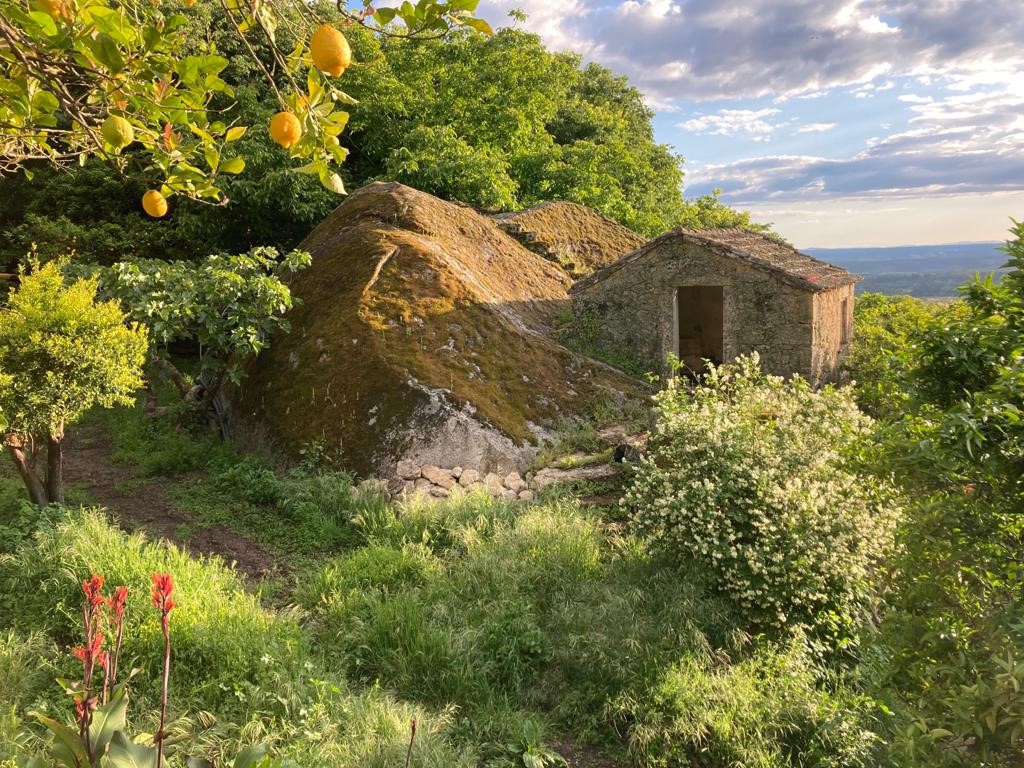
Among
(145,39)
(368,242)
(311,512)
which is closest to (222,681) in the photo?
(311,512)

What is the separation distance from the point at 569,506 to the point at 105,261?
41.8 ft

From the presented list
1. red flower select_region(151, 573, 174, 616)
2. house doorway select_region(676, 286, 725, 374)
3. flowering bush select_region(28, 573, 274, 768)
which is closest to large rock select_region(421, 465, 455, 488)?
flowering bush select_region(28, 573, 274, 768)

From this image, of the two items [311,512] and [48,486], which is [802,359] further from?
[48,486]

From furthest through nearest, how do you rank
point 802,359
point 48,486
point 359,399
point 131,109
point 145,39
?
1. point 802,359
2. point 359,399
3. point 48,486
4. point 131,109
5. point 145,39

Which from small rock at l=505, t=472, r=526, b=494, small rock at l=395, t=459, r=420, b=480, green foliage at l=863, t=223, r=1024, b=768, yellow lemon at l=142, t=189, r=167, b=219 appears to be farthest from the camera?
small rock at l=505, t=472, r=526, b=494

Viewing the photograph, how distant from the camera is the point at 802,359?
11.0 m

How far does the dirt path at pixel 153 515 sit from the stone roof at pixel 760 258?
7796 mm

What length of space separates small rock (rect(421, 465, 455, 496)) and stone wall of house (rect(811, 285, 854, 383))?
6.43m

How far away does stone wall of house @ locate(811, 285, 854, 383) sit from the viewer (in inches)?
440

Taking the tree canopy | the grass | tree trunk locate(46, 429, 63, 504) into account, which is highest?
the tree canopy

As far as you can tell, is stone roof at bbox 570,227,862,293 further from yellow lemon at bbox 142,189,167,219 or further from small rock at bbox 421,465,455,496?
yellow lemon at bbox 142,189,167,219

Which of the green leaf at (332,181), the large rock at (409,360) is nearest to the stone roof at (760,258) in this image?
the large rock at (409,360)

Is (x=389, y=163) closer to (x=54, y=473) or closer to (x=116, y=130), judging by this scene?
(x=54, y=473)

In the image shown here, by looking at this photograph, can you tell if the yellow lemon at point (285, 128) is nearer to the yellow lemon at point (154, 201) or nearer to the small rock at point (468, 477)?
the yellow lemon at point (154, 201)
